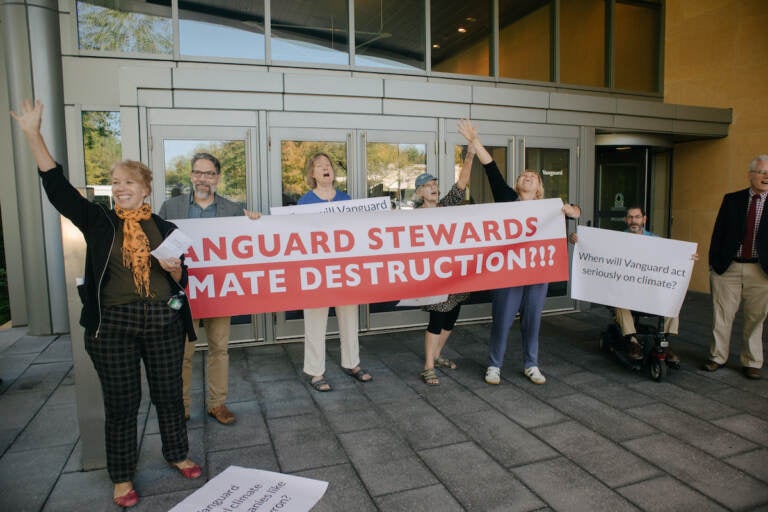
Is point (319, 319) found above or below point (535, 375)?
above

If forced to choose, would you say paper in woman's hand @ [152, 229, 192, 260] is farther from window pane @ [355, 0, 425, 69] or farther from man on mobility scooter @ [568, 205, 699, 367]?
window pane @ [355, 0, 425, 69]

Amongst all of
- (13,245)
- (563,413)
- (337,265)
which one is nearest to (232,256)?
(337,265)

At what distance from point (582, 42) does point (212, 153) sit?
6.07 meters

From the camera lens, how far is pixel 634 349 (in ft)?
16.1

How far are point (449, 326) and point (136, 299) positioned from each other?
2.78 m

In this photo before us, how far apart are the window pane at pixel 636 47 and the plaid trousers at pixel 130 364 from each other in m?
8.26

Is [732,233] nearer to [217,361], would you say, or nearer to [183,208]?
[217,361]

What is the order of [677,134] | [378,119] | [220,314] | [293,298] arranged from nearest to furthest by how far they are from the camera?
[220,314], [293,298], [378,119], [677,134]

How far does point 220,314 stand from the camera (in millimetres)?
3928

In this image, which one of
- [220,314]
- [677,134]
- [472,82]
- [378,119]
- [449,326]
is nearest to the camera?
[220,314]

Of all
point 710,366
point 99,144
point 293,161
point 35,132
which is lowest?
point 710,366

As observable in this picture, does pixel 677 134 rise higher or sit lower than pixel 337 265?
higher

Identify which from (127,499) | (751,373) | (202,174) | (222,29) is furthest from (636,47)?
(127,499)

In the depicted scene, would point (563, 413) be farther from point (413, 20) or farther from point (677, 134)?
point (677, 134)
